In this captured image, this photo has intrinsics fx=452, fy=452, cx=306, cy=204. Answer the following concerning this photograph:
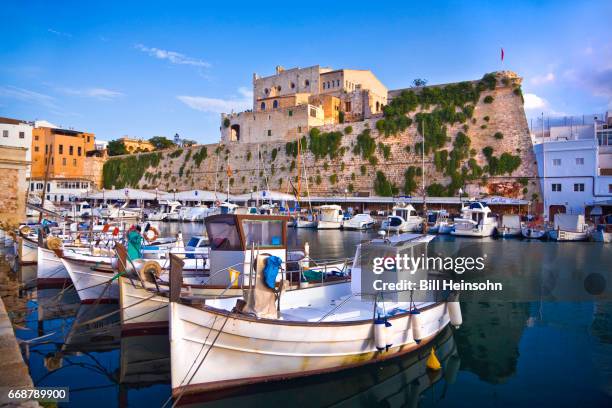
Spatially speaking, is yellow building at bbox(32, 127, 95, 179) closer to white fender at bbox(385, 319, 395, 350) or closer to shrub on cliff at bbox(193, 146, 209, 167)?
shrub on cliff at bbox(193, 146, 209, 167)

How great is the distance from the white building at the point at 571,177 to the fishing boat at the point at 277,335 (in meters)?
25.3

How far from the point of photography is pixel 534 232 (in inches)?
953

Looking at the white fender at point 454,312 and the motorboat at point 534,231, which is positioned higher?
the motorboat at point 534,231

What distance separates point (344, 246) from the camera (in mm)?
21156

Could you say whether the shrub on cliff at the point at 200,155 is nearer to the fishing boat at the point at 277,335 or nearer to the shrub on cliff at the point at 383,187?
the shrub on cliff at the point at 383,187

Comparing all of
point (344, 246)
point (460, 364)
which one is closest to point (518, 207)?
point (344, 246)

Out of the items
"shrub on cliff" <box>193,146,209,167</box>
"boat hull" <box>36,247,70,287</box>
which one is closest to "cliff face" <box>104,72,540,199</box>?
"shrub on cliff" <box>193,146,209,167</box>

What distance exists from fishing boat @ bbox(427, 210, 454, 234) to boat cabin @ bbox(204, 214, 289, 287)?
2037 centimetres

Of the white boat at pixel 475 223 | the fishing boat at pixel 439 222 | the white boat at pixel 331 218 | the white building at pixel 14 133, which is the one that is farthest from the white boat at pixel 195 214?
the white boat at pixel 475 223

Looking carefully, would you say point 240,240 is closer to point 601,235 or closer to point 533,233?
point 533,233

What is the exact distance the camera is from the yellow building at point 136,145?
66562mm

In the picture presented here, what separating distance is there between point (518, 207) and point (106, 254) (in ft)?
88.1

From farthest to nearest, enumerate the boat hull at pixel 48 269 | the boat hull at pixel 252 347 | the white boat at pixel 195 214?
the white boat at pixel 195 214, the boat hull at pixel 48 269, the boat hull at pixel 252 347

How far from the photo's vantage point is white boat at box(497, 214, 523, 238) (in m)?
25.0
